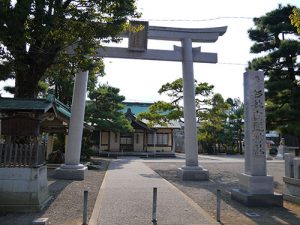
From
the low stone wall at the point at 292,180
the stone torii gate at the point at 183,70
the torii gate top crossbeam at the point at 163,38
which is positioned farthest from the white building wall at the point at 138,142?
the low stone wall at the point at 292,180

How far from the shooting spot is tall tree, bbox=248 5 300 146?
54.1 feet

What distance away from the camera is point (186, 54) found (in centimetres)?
1766

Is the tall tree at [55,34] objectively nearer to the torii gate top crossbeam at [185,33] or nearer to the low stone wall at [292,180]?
the torii gate top crossbeam at [185,33]

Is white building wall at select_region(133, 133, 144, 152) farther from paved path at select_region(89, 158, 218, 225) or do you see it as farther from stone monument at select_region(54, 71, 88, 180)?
paved path at select_region(89, 158, 218, 225)

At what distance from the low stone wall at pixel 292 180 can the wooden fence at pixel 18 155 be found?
26.4ft

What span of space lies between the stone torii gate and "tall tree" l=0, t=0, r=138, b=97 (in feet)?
15.0

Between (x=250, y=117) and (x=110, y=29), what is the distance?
17.3 ft

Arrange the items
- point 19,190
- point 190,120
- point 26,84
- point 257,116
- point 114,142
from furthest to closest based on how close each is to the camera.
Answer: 1. point 114,142
2. point 190,120
3. point 26,84
4. point 257,116
5. point 19,190

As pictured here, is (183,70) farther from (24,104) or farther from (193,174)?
(24,104)

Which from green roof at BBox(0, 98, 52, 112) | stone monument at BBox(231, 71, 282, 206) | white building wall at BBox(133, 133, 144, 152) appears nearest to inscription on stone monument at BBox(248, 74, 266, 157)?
stone monument at BBox(231, 71, 282, 206)

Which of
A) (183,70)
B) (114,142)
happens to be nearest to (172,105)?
(183,70)

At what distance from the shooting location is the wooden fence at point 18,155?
29.7 feet

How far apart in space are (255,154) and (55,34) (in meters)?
7.23

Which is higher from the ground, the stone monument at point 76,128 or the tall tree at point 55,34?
the tall tree at point 55,34
